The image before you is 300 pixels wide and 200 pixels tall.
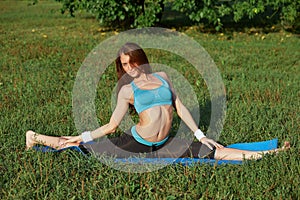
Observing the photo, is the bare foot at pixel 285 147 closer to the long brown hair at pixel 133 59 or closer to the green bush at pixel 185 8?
the long brown hair at pixel 133 59

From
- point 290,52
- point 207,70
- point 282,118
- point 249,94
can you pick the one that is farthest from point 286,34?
point 282,118

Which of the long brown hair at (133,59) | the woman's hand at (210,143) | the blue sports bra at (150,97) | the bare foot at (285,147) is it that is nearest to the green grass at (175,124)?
the bare foot at (285,147)

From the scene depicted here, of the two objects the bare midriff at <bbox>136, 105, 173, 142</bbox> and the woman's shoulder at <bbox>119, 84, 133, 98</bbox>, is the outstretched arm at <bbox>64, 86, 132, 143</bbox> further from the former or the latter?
the bare midriff at <bbox>136, 105, 173, 142</bbox>

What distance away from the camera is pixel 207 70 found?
8.46 m

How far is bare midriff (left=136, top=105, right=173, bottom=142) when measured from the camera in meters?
4.29

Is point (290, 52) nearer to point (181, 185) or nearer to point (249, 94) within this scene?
point (249, 94)

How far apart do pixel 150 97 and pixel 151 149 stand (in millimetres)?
528

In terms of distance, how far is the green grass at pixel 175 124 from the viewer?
3.78m

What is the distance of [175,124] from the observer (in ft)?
18.5

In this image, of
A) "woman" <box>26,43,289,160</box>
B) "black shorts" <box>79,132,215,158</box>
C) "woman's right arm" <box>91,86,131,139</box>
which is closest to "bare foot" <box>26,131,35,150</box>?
"woman" <box>26,43,289,160</box>

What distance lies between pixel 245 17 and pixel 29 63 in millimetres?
9743

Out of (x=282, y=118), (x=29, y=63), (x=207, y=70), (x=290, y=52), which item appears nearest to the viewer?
(x=282, y=118)

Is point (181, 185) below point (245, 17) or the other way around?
the other way around

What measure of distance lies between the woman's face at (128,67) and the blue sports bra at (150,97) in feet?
0.41
